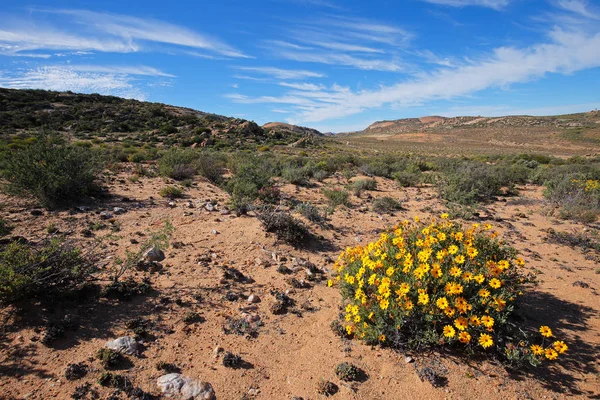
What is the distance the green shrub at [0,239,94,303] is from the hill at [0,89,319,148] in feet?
71.7

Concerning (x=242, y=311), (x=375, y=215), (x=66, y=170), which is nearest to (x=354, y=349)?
(x=242, y=311)

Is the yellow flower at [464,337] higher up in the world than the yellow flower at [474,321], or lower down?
lower down

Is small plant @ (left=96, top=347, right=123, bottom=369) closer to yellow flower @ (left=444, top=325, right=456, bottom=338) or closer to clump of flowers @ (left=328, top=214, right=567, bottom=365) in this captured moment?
clump of flowers @ (left=328, top=214, right=567, bottom=365)

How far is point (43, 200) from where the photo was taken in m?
6.10

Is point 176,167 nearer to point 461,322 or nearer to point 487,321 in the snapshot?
point 461,322

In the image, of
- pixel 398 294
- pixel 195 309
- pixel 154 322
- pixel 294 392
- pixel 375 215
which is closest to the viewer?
pixel 294 392

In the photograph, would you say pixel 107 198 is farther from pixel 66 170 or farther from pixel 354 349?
pixel 354 349

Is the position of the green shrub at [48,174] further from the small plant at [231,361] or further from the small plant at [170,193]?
the small plant at [231,361]

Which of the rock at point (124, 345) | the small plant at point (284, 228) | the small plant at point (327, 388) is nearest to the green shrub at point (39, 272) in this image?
the rock at point (124, 345)

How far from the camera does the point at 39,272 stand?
3.21 m

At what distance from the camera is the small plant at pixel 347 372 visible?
2799mm

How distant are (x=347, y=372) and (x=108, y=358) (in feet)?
7.63

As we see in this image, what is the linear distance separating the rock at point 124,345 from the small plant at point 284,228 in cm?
307

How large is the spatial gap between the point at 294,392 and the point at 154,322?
6.04 ft
